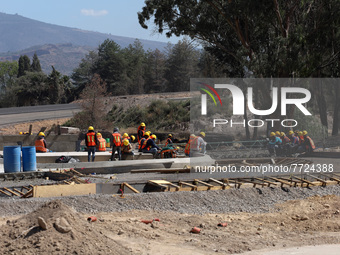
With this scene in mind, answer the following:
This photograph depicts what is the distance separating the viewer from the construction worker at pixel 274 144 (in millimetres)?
23708

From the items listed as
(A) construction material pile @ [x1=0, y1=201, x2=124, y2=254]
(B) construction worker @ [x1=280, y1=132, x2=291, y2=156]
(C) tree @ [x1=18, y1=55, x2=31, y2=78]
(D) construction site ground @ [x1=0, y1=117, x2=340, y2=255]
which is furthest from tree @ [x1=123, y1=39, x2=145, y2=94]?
(A) construction material pile @ [x1=0, y1=201, x2=124, y2=254]

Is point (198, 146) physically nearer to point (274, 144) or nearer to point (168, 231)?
point (274, 144)

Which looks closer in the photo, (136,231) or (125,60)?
(136,231)

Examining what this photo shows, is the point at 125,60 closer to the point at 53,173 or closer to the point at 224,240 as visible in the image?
the point at 53,173

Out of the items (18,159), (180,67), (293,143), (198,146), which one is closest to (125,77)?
(180,67)

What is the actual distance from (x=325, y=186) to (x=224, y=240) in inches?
277

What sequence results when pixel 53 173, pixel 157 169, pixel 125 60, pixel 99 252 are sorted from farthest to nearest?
pixel 125 60 → pixel 157 169 → pixel 53 173 → pixel 99 252

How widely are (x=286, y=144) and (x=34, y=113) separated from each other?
109ft

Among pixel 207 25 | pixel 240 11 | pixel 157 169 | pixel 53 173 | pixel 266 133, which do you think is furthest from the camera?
pixel 207 25

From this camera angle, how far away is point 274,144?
939 inches

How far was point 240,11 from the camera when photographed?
33219 millimetres

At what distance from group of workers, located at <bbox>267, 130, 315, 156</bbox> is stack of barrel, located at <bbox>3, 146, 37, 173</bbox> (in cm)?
1090

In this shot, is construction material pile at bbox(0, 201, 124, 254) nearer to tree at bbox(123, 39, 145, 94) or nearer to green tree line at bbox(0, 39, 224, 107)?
green tree line at bbox(0, 39, 224, 107)

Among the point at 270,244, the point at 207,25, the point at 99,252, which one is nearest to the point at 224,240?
the point at 270,244
